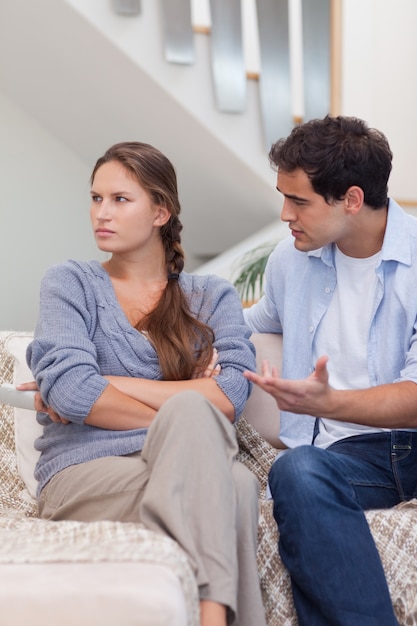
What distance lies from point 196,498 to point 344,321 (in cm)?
67

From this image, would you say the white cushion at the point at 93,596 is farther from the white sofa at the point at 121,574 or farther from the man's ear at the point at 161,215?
the man's ear at the point at 161,215

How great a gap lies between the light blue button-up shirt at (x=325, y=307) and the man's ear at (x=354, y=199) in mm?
80

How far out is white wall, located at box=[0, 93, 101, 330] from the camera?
4500 millimetres

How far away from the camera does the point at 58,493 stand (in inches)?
65.4

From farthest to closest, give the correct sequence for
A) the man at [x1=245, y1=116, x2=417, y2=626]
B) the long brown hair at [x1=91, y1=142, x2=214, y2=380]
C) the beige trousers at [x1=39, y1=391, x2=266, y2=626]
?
1. the long brown hair at [x1=91, y1=142, x2=214, y2=380]
2. the man at [x1=245, y1=116, x2=417, y2=626]
3. the beige trousers at [x1=39, y1=391, x2=266, y2=626]

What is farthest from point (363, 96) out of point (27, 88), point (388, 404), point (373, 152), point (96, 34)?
point (388, 404)

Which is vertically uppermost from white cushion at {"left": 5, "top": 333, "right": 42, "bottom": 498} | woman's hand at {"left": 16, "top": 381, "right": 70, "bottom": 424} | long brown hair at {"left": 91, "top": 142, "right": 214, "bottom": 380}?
long brown hair at {"left": 91, "top": 142, "right": 214, "bottom": 380}

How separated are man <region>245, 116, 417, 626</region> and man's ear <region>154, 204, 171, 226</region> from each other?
0.88ft

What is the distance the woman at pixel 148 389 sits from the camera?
141 centimetres

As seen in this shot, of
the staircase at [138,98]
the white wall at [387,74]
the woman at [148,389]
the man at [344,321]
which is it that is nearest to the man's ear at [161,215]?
the woman at [148,389]

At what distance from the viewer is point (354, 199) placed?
191 cm

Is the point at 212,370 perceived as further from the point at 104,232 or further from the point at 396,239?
the point at 396,239

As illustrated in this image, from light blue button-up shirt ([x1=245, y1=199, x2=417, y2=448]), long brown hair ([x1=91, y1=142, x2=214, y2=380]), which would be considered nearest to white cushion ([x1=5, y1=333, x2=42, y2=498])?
long brown hair ([x1=91, y1=142, x2=214, y2=380])

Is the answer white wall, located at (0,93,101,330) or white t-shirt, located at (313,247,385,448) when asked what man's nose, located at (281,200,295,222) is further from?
white wall, located at (0,93,101,330)
